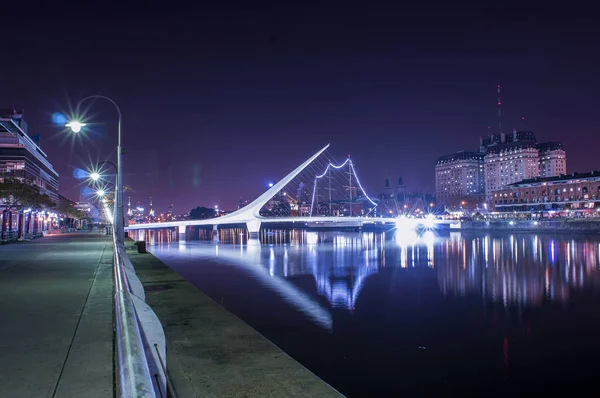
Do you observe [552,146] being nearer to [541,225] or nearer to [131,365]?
[541,225]

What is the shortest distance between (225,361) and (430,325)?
32.3ft

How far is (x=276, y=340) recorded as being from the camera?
13172 millimetres

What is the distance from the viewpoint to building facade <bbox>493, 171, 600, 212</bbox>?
126 m

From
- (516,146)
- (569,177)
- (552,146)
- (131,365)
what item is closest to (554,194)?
(569,177)

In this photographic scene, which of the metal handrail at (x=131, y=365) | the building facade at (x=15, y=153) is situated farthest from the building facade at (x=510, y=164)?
the metal handrail at (x=131, y=365)

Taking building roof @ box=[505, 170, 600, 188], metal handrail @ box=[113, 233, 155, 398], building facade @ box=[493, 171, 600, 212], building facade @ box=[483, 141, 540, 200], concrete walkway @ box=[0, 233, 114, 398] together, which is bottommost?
concrete walkway @ box=[0, 233, 114, 398]

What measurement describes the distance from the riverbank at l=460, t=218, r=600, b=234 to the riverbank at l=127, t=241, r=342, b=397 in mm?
96928

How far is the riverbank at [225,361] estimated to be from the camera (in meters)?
6.04

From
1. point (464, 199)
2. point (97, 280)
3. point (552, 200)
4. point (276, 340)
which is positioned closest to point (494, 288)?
point (276, 340)

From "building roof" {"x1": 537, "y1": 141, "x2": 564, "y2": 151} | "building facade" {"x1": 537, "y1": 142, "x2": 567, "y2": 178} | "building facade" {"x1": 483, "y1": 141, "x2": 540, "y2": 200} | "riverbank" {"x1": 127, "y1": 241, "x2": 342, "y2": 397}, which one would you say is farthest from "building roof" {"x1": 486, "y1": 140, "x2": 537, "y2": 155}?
"riverbank" {"x1": 127, "y1": 241, "x2": 342, "y2": 397}

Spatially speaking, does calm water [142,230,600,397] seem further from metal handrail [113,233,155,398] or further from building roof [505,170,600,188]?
building roof [505,170,600,188]

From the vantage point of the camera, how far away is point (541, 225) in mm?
107062

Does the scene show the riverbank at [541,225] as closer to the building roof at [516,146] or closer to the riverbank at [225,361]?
the building roof at [516,146]

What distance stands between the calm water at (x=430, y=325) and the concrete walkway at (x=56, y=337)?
471 centimetres
